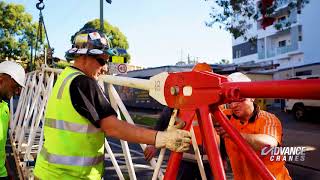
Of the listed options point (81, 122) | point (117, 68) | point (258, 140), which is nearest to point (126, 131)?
point (81, 122)

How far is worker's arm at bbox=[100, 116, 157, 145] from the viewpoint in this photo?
188 cm

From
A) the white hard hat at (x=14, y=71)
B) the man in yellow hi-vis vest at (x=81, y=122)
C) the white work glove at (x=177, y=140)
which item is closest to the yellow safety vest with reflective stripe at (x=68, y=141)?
the man in yellow hi-vis vest at (x=81, y=122)

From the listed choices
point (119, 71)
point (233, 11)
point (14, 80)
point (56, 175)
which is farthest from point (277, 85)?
point (233, 11)

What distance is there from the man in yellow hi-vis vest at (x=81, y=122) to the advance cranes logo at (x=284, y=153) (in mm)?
681

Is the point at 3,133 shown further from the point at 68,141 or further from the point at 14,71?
the point at 68,141

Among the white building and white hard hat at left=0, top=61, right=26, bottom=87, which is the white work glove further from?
the white building

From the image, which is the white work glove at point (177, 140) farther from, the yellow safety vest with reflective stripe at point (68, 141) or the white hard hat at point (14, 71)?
the white hard hat at point (14, 71)

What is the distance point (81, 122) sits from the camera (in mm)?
Answer: 2123

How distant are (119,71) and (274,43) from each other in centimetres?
3875

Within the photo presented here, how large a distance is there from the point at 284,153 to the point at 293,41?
41.2 metres

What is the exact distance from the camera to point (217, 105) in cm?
166

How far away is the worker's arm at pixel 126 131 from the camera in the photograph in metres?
1.88

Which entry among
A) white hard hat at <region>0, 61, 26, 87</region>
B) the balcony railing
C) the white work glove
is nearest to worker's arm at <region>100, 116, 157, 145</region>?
the white work glove

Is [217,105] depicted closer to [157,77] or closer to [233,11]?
[157,77]
